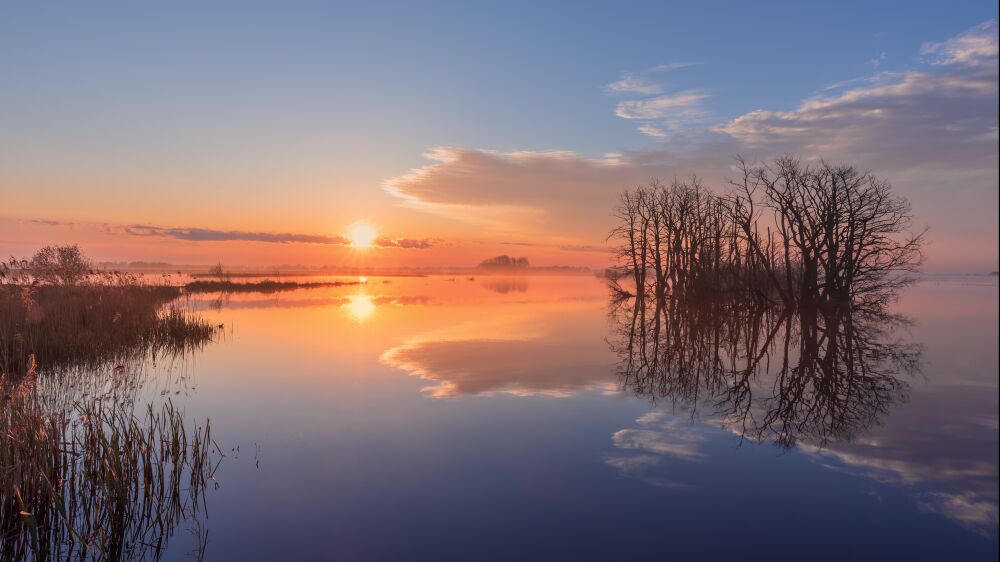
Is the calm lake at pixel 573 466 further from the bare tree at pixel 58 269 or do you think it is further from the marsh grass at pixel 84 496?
the bare tree at pixel 58 269

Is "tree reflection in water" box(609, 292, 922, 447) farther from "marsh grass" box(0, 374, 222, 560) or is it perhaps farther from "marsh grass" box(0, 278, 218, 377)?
"marsh grass" box(0, 278, 218, 377)

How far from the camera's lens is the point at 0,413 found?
7.93 m

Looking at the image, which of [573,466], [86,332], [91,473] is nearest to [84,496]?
[91,473]

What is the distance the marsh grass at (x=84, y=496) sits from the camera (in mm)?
6273

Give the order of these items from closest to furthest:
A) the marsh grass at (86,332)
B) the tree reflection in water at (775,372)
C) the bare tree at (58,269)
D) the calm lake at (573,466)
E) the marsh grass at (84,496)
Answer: the marsh grass at (84,496) < the calm lake at (573,466) < the tree reflection in water at (775,372) < the marsh grass at (86,332) < the bare tree at (58,269)

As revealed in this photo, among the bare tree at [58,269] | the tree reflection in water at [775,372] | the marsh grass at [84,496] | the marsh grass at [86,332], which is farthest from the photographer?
the bare tree at [58,269]

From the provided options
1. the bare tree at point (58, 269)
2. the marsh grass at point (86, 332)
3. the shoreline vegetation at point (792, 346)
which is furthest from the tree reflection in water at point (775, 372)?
the bare tree at point (58, 269)

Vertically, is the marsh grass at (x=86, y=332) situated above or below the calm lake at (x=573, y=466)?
above

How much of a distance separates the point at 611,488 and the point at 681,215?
59.7 meters

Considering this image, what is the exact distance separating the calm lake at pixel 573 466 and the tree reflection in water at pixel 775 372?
13cm

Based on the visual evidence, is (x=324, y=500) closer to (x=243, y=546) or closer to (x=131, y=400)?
(x=243, y=546)

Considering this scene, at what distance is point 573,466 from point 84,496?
→ 7085mm

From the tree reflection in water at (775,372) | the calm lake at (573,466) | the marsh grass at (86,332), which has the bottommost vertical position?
the calm lake at (573,466)

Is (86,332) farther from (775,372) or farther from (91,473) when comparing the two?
(775,372)
